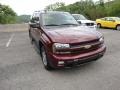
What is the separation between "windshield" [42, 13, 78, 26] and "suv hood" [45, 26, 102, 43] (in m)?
0.60

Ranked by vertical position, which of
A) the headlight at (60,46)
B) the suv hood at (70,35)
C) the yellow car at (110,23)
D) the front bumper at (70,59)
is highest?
the suv hood at (70,35)

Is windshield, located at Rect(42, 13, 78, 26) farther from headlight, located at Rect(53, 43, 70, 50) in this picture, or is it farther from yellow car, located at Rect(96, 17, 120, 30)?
yellow car, located at Rect(96, 17, 120, 30)

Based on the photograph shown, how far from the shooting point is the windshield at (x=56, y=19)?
20.2 ft

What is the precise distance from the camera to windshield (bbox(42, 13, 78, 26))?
242 inches

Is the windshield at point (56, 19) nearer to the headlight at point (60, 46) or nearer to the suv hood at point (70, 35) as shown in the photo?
the suv hood at point (70, 35)

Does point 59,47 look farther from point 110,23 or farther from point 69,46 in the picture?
point 110,23

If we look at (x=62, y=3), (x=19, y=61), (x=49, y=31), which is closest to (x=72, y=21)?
(x=49, y=31)

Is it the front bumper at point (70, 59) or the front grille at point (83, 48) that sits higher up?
the front grille at point (83, 48)

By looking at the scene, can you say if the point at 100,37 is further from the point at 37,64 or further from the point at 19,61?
the point at 19,61

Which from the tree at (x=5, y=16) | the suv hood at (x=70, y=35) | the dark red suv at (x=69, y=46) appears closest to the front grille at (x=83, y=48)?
the dark red suv at (x=69, y=46)

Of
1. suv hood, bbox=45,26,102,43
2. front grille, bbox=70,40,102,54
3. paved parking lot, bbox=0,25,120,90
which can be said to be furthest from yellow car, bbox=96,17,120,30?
front grille, bbox=70,40,102,54

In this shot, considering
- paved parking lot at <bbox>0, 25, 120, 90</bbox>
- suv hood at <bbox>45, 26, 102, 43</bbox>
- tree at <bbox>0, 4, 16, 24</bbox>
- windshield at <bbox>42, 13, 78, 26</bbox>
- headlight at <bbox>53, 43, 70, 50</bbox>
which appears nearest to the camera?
paved parking lot at <bbox>0, 25, 120, 90</bbox>

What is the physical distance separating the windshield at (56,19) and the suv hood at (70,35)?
60cm

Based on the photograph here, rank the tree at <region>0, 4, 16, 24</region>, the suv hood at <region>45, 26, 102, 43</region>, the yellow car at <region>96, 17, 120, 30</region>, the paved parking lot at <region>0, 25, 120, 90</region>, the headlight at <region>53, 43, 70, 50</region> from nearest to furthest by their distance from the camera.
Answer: the paved parking lot at <region>0, 25, 120, 90</region>, the headlight at <region>53, 43, 70, 50</region>, the suv hood at <region>45, 26, 102, 43</region>, the yellow car at <region>96, 17, 120, 30</region>, the tree at <region>0, 4, 16, 24</region>
